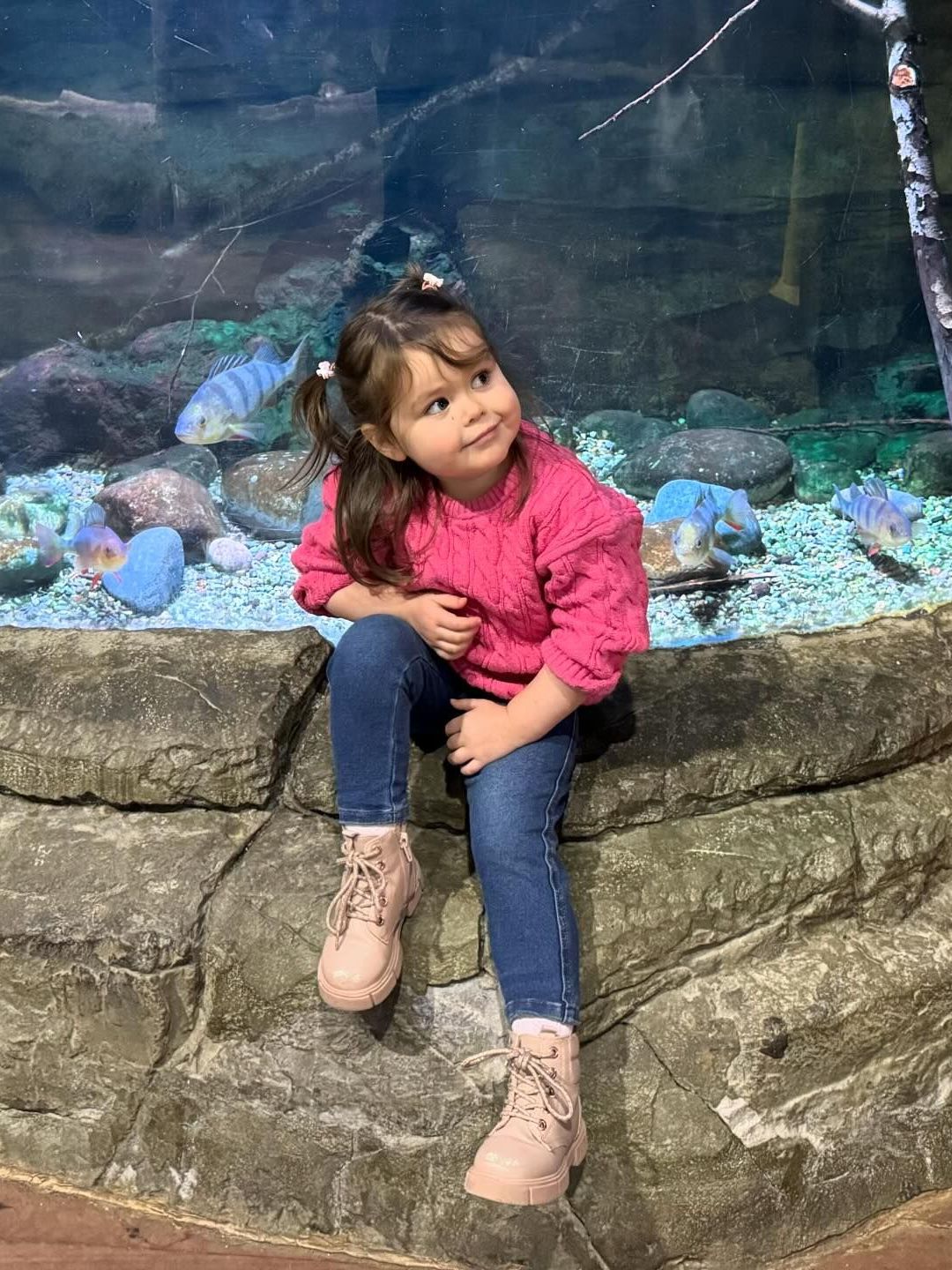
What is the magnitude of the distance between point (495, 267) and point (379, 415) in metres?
1.27

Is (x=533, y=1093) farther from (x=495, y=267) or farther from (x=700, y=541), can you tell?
(x=495, y=267)

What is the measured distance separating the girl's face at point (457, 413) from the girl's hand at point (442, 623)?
226 millimetres

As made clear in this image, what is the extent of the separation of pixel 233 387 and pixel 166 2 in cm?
89

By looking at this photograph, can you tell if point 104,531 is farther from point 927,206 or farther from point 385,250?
point 927,206

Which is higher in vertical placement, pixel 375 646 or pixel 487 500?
pixel 487 500

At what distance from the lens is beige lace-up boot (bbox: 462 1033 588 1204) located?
136 cm

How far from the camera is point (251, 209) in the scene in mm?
2676

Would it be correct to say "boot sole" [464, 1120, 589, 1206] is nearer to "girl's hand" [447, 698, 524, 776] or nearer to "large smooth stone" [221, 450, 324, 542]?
"girl's hand" [447, 698, 524, 776]

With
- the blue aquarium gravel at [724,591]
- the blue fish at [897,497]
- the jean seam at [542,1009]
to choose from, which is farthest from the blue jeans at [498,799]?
the blue fish at [897,497]

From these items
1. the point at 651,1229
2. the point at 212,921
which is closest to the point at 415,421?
the point at 212,921

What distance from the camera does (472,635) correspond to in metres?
1.70

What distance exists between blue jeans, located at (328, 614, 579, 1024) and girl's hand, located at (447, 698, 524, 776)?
0.05ft

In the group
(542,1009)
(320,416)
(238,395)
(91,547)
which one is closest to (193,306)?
(238,395)

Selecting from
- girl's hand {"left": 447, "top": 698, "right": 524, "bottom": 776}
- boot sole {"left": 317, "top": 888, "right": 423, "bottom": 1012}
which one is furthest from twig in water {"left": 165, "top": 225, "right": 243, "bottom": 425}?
boot sole {"left": 317, "top": 888, "right": 423, "bottom": 1012}
